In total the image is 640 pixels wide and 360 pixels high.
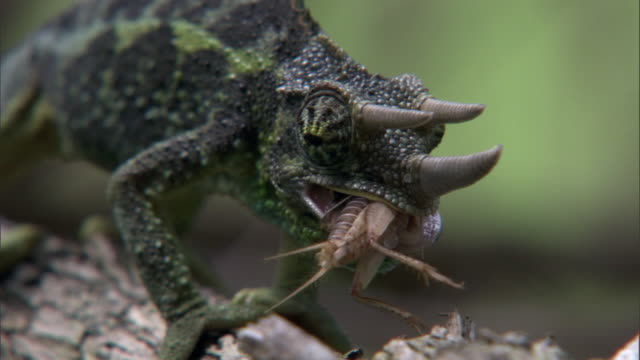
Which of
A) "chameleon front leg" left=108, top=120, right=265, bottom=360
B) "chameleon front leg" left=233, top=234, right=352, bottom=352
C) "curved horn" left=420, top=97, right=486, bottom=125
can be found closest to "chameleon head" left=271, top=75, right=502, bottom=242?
"curved horn" left=420, top=97, right=486, bottom=125

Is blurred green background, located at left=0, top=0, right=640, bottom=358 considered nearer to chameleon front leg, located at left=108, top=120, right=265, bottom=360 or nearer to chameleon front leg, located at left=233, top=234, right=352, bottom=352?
chameleon front leg, located at left=233, top=234, right=352, bottom=352

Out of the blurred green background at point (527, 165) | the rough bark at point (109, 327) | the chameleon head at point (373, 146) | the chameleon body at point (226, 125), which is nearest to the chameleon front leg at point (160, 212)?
the chameleon body at point (226, 125)

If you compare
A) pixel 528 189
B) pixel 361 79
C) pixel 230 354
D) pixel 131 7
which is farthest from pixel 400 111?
pixel 528 189

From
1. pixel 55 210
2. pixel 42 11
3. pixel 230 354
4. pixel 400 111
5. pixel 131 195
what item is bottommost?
pixel 230 354

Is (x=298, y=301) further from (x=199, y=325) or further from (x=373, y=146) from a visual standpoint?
(x=373, y=146)

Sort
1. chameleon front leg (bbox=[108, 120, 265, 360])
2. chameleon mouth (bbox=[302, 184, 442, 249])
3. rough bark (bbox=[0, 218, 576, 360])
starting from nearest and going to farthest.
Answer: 1. rough bark (bbox=[0, 218, 576, 360])
2. chameleon mouth (bbox=[302, 184, 442, 249])
3. chameleon front leg (bbox=[108, 120, 265, 360])

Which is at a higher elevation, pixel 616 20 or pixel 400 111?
pixel 616 20

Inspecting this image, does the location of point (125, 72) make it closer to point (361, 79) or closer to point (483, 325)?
point (361, 79)
